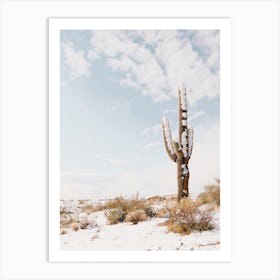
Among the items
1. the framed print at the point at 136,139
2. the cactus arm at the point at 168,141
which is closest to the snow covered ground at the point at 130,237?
the framed print at the point at 136,139

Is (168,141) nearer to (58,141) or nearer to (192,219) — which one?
(192,219)

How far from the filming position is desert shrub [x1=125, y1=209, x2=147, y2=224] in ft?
10.5

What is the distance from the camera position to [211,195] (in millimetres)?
3172

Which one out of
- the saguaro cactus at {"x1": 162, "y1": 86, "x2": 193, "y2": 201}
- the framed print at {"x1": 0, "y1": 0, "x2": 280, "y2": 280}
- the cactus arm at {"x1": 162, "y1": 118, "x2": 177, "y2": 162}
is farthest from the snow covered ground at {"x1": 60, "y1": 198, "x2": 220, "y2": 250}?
the cactus arm at {"x1": 162, "y1": 118, "x2": 177, "y2": 162}

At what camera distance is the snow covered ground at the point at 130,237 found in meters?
3.15

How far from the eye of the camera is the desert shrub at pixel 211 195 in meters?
3.17

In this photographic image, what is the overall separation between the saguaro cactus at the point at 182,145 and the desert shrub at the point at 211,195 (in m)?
0.09

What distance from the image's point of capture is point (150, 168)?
317cm

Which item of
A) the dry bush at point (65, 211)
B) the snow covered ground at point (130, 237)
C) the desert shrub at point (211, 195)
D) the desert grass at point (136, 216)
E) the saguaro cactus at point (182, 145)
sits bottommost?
the snow covered ground at point (130, 237)

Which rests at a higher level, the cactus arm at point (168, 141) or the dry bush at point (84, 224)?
the cactus arm at point (168, 141)

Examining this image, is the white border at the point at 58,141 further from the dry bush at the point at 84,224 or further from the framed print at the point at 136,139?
the dry bush at the point at 84,224

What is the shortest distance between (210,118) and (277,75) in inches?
19.2
